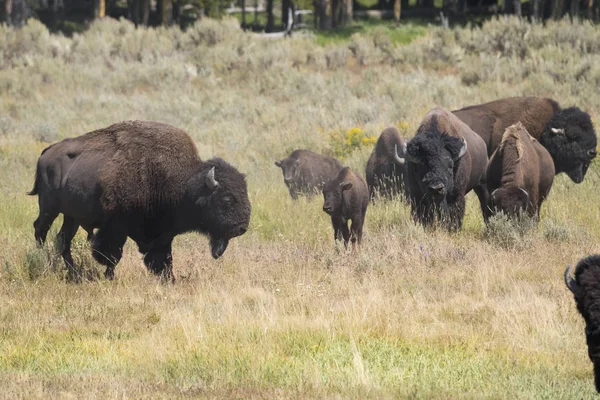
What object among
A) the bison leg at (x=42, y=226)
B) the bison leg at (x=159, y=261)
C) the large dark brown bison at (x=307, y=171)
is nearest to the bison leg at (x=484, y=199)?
the large dark brown bison at (x=307, y=171)

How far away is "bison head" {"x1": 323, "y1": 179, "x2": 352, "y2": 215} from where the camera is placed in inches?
462

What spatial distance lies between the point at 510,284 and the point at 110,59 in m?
26.3

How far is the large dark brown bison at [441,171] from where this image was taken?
38.5 feet

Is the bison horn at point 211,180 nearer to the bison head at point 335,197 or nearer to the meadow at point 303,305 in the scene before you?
the meadow at point 303,305

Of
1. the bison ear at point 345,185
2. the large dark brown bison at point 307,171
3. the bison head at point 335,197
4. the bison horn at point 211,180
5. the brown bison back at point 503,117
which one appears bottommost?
the large dark brown bison at point 307,171

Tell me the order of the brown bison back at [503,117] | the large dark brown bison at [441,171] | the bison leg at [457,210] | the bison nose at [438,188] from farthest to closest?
the brown bison back at [503,117] < the bison leg at [457,210] < the large dark brown bison at [441,171] < the bison nose at [438,188]

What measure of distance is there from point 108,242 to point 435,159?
4.14 metres

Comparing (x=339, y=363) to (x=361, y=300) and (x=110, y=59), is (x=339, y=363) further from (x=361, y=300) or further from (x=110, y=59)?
(x=110, y=59)

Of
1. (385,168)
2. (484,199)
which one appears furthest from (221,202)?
(385,168)

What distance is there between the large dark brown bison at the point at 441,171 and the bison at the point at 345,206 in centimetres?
76

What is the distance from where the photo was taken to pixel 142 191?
382 inches

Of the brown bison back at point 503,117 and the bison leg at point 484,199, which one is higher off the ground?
the brown bison back at point 503,117

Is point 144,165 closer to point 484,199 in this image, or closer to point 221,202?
point 221,202

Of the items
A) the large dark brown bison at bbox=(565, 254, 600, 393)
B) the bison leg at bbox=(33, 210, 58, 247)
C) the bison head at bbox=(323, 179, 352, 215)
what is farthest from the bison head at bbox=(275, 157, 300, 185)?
the large dark brown bison at bbox=(565, 254, 600, 393)
